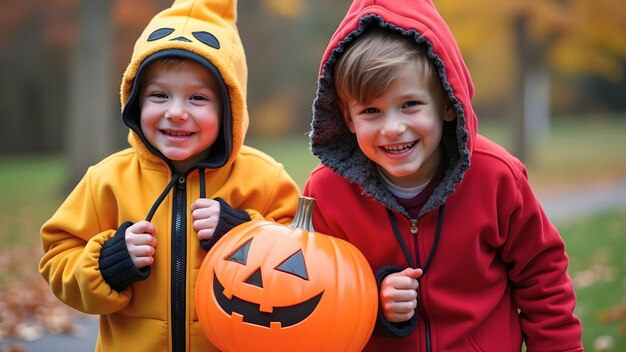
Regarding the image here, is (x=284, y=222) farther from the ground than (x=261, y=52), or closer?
closer

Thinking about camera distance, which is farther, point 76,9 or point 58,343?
point 76,9

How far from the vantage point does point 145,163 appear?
11.5ft

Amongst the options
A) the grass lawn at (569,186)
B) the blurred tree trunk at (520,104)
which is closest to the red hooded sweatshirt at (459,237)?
the grass lawn at (569,186)

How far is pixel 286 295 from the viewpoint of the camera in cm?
290

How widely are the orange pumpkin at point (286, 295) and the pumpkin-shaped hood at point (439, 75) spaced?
403 millimetres

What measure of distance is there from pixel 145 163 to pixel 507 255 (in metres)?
1.70

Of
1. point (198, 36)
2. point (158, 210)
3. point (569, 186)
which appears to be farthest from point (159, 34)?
point (569, 186)

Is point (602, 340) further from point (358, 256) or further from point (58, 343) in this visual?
point (58, 343)

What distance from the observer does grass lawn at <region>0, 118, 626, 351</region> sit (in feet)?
21.7

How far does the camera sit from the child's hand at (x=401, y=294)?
3.04 m

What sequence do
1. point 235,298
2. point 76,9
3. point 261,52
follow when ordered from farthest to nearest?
point 261,52 → point 76,9 → point 235,298

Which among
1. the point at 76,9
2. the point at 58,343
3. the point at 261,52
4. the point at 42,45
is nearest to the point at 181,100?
the point at 58,343

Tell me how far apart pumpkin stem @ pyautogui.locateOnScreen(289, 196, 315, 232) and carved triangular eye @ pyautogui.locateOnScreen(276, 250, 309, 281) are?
23 cm

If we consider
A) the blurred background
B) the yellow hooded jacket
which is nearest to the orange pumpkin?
the yellow hooded jacket
